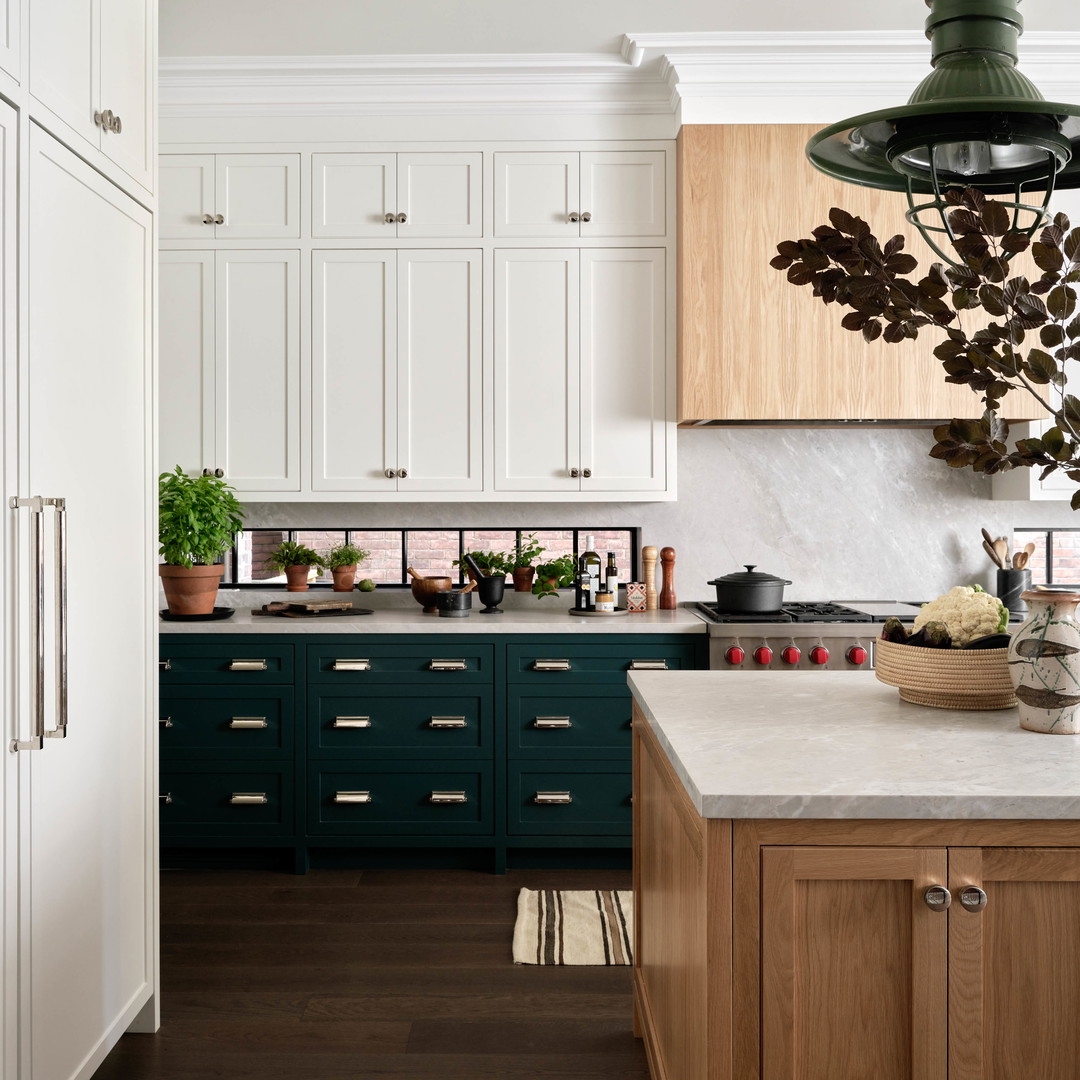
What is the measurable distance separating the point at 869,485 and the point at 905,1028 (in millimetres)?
3137

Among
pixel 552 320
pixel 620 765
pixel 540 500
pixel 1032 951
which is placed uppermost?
pixel 552 320

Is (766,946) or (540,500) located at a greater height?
(540,500)

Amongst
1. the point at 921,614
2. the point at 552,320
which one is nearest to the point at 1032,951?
the point at 921,614

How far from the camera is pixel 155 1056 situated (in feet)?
7.91

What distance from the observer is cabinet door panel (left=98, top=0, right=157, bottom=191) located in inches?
89.5

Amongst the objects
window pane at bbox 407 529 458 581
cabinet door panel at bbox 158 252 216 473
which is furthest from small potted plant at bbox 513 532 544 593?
cabinet door panel at bbox 158 252 216 473

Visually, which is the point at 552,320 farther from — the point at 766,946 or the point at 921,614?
the point at 766,946

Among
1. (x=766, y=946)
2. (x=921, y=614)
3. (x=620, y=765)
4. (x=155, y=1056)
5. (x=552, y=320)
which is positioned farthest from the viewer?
(x=552, y=320)

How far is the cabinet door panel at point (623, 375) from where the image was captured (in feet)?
12.8

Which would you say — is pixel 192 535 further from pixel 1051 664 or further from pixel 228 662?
pixel 1051 664

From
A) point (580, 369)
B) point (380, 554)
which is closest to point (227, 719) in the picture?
point (380, 554)

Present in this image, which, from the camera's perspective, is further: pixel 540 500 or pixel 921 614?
pixel 540 500

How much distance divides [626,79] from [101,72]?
221 cm

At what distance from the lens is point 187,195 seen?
3887mm
